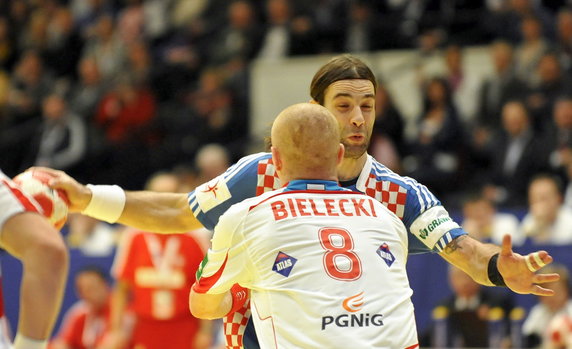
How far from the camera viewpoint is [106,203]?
4914 mm

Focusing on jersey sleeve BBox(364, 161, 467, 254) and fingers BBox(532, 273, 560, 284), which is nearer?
fingers BBox(532, 273, 560, 284)

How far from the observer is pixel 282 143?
3967 millimetres

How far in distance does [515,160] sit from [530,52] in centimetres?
162

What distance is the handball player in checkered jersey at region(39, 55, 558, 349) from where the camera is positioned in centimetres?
452

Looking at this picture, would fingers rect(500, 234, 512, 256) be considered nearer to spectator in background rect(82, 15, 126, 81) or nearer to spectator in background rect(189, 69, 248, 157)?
spectator in background rect(189, 69, 248, 157)

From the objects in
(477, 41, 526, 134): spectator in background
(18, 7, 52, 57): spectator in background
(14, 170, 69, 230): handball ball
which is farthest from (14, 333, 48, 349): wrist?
(18, 7, 52, 57): spectator in background

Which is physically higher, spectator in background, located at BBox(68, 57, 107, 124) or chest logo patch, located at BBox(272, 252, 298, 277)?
chest logo patch, located at BBox(272, 252, 298, 277)

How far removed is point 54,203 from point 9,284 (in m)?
7.73

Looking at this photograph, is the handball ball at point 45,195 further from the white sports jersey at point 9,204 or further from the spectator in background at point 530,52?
the spectator in background at point 530,52

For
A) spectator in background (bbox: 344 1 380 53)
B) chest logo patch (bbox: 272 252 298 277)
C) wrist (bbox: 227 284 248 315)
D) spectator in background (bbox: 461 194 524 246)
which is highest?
chest logo patch (bbox: 272 252 298 277)

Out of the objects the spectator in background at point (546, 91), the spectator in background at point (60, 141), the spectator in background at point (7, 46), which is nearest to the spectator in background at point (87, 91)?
the spectator in background at point (60, 141)

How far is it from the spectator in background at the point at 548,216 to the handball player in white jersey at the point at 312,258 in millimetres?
6231

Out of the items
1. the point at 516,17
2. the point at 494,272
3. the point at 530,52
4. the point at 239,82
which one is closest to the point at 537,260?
the point at 494,272

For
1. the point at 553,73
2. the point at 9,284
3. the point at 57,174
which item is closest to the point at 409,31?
the point at 553,73
